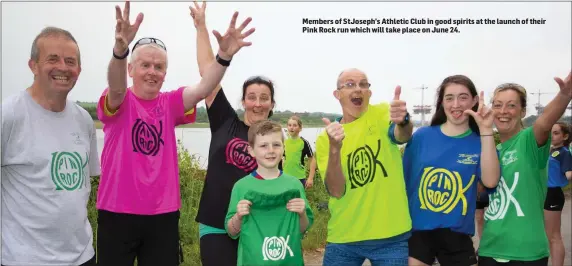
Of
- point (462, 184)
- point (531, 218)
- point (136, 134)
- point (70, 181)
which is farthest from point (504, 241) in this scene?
point (70, 181)

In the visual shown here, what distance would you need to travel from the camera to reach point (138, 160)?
126 inches

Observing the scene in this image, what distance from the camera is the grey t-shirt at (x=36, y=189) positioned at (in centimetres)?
270

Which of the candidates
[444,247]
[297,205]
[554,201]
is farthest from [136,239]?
[554,201]

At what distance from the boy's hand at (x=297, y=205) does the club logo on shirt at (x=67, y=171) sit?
51.4 inches

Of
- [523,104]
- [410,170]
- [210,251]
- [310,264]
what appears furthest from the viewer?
[310,264]

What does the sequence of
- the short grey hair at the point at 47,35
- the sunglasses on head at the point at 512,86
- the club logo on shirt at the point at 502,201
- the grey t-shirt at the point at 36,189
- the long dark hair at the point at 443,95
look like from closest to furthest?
1. the grey t-shirt at the point at 36,189
2. the short grey hair at the point at 47,35
3. the club logo on shirt at the point at 502,201
4. the long dark hair at the point at 443,95
5. the sunglasses on head at the point at 512,86

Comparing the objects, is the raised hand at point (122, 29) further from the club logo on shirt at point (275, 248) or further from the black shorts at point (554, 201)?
the black shorts at point (554, 201)

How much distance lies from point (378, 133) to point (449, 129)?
23.1 inches

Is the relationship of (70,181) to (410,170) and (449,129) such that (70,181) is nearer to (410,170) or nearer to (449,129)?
(410,170)

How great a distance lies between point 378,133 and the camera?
128 inches

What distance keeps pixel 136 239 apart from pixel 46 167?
84 centimetres

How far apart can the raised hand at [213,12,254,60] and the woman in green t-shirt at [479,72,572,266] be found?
81.8 inches

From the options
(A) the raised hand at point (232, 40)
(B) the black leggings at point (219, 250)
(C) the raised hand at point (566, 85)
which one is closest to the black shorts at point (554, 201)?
(C) the raised hand at point (566, 85)

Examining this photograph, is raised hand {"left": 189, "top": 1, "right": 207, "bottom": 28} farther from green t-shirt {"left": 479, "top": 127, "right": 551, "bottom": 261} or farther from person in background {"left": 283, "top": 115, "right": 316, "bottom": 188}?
person in background {"left": 283, "top": 115, "right": 316, "bottom": 188}
